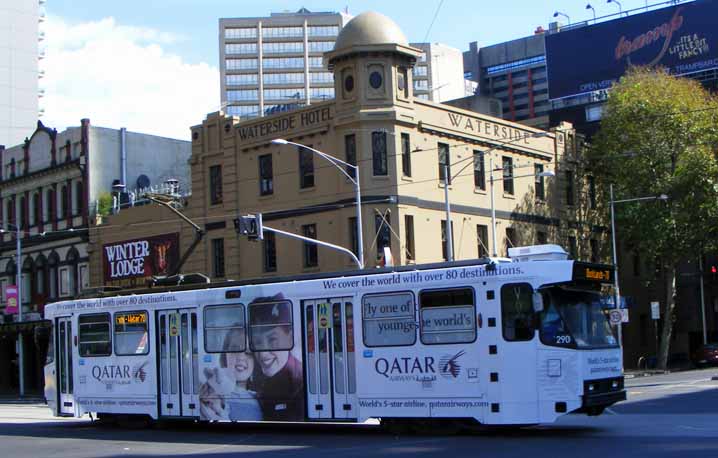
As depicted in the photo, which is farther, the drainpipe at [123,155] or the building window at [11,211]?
the building window at [11,211]

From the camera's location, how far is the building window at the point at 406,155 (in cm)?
4044

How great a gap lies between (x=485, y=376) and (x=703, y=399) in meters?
11.2

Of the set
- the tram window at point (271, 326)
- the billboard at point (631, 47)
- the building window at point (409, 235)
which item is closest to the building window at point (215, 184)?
the building window at point (409, 235)

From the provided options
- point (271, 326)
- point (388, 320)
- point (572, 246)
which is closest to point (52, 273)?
point (572, 246)

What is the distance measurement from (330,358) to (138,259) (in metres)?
32.3

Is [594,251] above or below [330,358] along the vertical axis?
above

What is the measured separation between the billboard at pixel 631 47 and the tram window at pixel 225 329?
5235cm

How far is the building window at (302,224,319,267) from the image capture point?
4188cm

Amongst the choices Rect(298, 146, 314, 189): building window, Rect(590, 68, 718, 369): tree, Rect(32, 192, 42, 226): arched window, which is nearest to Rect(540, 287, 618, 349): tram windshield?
Rect(298, 146, 314, 189): building window

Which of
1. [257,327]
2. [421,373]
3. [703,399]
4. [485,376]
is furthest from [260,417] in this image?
[703,399]

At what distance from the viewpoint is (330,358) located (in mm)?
18859

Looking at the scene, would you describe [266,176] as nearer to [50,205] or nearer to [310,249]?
[310,249]

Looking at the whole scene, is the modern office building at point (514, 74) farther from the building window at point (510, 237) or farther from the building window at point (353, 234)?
the building window at point (353, 234)

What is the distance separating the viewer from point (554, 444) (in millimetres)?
15648
